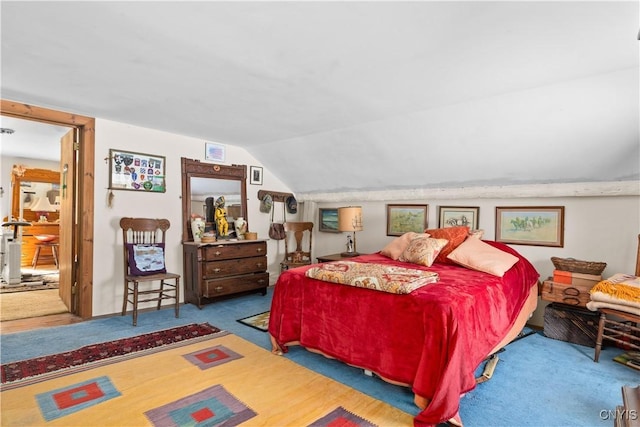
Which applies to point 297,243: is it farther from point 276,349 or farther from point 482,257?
point 482,257

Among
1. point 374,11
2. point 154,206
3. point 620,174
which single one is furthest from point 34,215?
point 620,174

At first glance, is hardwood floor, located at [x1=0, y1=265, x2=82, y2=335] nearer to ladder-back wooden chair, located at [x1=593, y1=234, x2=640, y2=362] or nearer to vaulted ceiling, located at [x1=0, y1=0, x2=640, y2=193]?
vaulted ceiling, located at [x1=0, y1=0, x2=640, y2=193]

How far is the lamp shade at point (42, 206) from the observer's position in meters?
7.35

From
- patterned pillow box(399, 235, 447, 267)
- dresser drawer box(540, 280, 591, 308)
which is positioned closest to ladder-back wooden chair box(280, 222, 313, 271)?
patterned pillow box(399, 235, 447, 267)

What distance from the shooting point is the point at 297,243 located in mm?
5547

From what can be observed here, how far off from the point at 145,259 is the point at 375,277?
2.78 m

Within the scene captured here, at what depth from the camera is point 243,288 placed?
459 cm

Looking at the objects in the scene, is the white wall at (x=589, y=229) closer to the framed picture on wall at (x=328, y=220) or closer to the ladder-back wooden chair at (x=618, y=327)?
the ladder-back wooden chair at (x=618, y=327)

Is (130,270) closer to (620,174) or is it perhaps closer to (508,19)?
(508,19)

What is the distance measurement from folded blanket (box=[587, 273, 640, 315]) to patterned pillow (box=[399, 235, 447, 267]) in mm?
1268

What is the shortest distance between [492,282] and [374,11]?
2126 mm

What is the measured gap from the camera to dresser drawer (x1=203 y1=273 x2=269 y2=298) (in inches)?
166

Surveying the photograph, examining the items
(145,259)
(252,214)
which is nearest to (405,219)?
(252,214)

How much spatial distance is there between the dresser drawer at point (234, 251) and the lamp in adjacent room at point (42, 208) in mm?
5494
